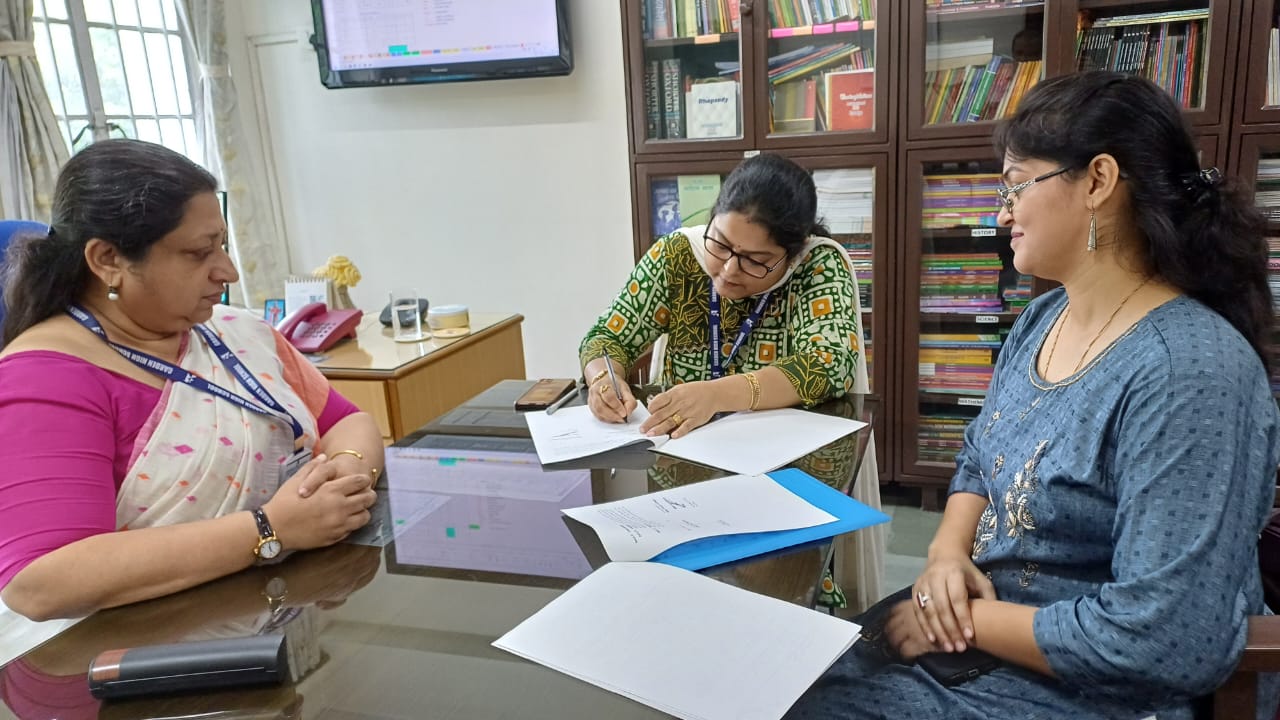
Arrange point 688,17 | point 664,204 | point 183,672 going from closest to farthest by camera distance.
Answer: point 183,672
point 688,17
point 664,204

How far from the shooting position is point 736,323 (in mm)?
1726

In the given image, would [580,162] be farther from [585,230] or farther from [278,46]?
[278,46]

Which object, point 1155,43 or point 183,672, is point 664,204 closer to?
point 1155,43

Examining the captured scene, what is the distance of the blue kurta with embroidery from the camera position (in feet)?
2.62

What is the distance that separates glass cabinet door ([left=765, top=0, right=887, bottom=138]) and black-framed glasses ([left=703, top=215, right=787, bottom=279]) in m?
1.17

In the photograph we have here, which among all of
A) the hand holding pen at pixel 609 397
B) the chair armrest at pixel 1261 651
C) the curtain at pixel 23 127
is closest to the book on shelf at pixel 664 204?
the hand holding pen at pixel 609 397

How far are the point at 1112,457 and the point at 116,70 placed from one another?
141 inches

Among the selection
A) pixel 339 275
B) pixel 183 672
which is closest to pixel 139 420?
pixel 183 672

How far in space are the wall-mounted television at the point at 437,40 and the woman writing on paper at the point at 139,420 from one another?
2.12m

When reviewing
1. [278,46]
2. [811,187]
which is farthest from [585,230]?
[811,187]

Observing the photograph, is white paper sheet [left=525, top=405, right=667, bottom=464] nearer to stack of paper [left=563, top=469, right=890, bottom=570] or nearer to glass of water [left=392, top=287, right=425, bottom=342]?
stack of paper [left=563, top=469, right=890, bottom=570]

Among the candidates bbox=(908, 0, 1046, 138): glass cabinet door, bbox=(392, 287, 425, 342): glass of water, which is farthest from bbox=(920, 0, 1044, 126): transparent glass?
bbox=(392, 287, 425, 342): glass of water

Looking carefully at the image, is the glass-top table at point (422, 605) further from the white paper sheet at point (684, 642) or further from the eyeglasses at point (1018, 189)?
the eyeglasses at point (1018, 189)

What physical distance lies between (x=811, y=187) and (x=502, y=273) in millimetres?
2080
